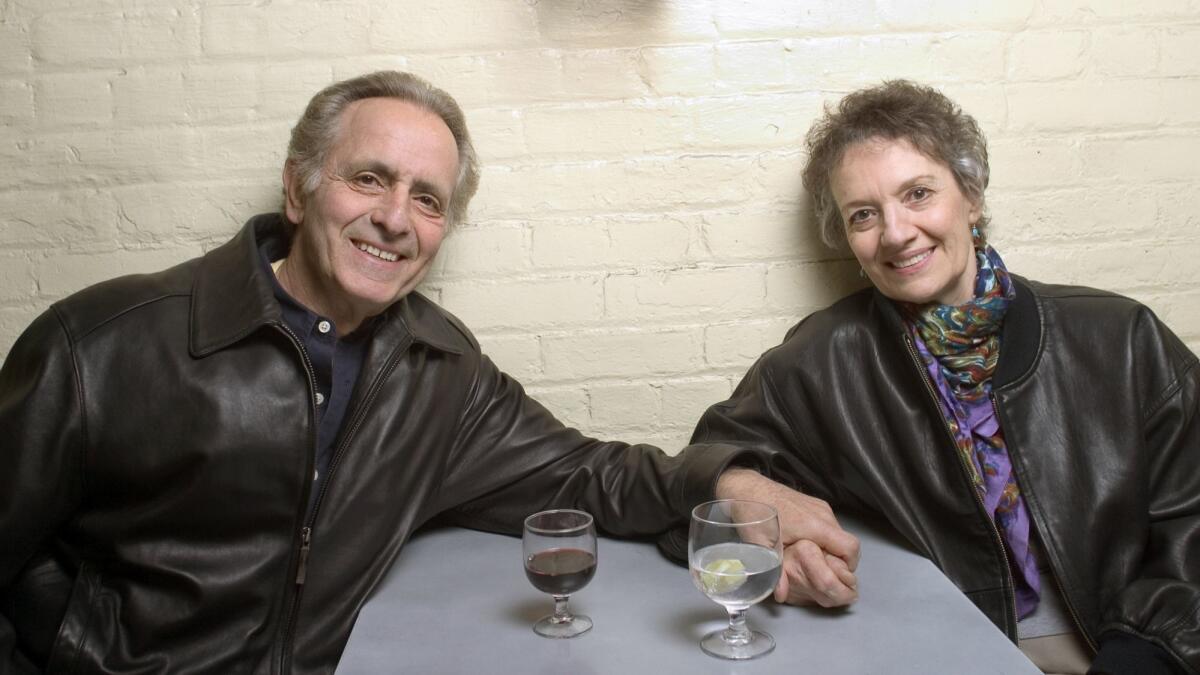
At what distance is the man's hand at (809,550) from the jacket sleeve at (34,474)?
101 cm

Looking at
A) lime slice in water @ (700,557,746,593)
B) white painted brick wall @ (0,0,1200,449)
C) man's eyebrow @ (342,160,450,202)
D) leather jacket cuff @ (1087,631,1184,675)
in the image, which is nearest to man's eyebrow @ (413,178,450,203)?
man's eyebrow @ (342,160,450,202)

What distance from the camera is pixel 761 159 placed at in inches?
81.0

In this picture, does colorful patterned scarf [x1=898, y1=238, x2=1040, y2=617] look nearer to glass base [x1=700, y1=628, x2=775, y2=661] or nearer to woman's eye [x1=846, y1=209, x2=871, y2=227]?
woman's eye [x1=846, y1=209, x2=871, y2=227]

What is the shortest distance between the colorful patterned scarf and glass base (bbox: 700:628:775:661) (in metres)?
0.64

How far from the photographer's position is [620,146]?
79.6 inches

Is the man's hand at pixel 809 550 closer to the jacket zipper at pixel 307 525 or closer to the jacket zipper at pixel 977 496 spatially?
the jacket zipper at pixel 977 496

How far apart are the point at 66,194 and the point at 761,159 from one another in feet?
4.73

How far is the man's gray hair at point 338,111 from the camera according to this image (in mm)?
1696

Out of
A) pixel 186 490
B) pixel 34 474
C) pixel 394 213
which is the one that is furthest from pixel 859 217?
pixel 34 474

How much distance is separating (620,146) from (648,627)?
1.08 meters

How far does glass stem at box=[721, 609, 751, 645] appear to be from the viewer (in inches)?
48.5

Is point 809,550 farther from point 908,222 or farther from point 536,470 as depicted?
point 908,222

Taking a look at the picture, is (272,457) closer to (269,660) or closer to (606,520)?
(269,660)

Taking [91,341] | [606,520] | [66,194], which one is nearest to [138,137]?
[66,194]
